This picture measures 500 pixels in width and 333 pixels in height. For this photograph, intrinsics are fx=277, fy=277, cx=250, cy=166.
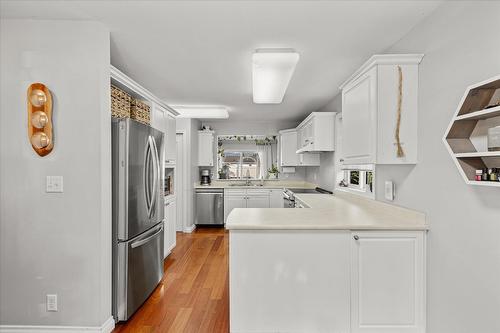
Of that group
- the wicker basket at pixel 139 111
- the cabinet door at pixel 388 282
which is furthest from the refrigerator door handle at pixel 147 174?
the cabinet door at pixel 388 282

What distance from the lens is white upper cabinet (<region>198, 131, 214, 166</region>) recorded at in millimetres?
6125

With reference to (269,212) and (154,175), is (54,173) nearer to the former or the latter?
(154,175)

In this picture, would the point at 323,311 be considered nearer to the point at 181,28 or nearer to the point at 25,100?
the point at 181,28

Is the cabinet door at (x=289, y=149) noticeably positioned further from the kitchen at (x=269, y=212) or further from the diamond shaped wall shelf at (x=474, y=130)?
the diamond shaped wall shelf at (x=474, y=130)

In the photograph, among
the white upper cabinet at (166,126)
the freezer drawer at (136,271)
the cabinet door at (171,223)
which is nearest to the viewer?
the freezer drawer at (136,271)

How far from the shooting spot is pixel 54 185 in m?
2.11

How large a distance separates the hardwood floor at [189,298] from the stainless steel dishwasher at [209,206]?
59.7 inches

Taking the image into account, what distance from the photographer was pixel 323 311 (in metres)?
2.12

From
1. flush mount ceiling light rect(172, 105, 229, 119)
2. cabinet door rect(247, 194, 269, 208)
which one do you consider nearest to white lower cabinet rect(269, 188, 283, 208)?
cabinet door rect(247, 194, 269, 208)

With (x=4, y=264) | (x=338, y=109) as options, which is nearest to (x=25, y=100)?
(x=4, y=264)

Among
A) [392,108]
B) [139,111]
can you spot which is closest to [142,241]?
[139,111]

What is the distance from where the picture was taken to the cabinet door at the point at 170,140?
393cm

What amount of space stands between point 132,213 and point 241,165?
14.4ft

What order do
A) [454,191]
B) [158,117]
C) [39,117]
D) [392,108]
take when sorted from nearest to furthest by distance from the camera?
[454,191] → [39,117] → [392,108] → [158,117]
